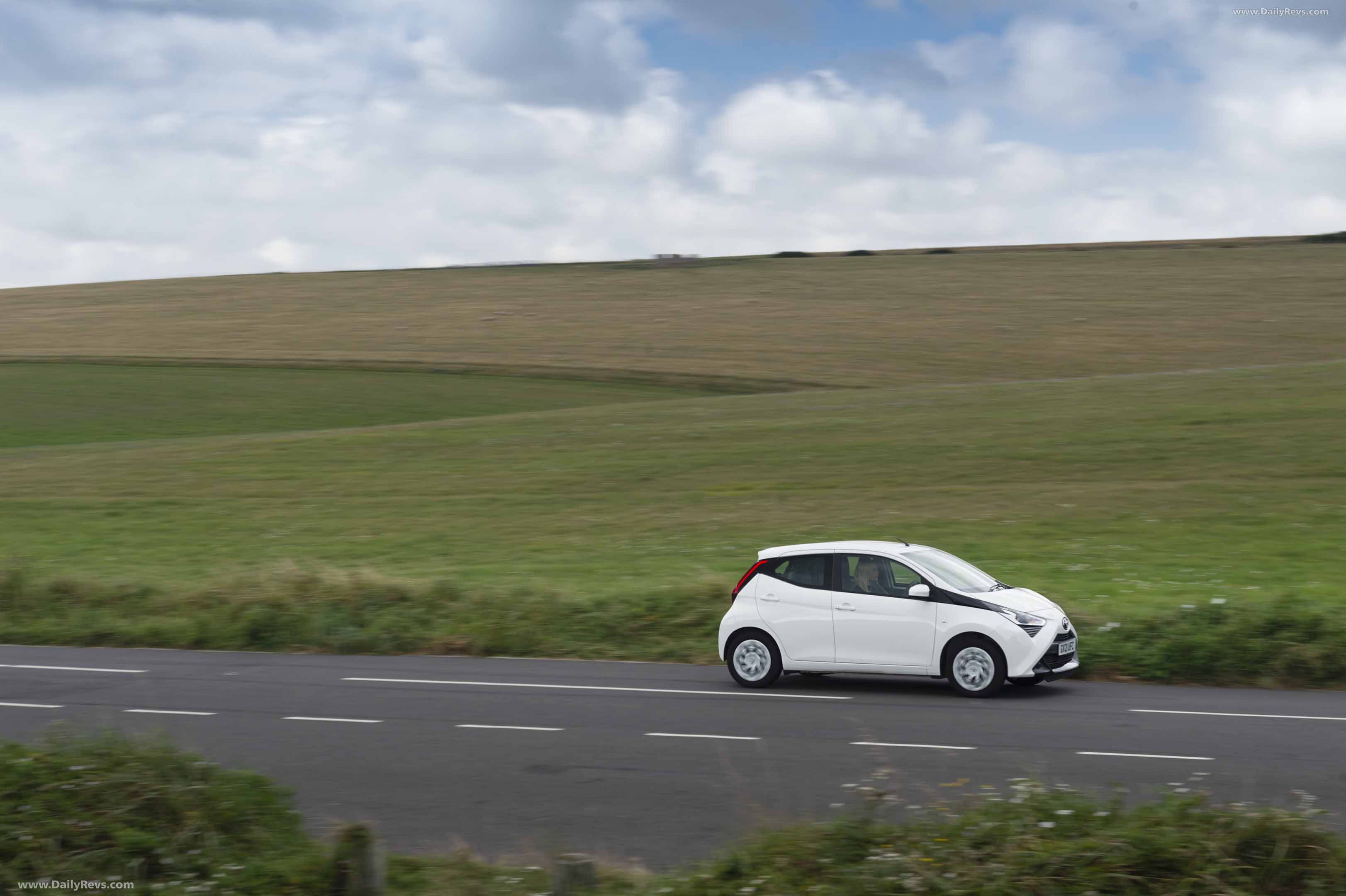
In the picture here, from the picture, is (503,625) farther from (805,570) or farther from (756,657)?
(805,570)

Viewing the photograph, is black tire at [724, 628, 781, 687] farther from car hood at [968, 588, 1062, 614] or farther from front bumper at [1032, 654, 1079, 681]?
front bumper at [1032, 654, 1079, 681]

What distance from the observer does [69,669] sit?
51.9 ft

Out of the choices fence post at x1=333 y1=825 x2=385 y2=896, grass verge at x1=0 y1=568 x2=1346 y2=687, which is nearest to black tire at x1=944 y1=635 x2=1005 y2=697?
grass verge at x1=0 y1=568 x2=1346 y2=687

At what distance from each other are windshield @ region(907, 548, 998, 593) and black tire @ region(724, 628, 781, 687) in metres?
1.65

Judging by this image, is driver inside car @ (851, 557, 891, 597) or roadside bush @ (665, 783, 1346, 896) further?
driver inside car @ (851, 557, 891, 597)

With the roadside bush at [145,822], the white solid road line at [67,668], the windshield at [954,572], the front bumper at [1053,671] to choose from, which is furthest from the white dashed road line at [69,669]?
the front bumper at [1053,671]

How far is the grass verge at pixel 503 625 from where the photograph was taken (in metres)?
13.5

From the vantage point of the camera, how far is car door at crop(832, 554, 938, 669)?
1288 centimetres

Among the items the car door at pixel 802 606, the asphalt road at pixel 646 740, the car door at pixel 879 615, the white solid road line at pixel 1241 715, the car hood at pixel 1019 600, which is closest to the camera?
the asphalt road at pixel 646 740

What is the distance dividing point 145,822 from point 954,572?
28.4 feet

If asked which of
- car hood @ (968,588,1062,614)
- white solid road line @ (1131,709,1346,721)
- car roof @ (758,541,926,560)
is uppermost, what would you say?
car roof @ (758,541,926,560)

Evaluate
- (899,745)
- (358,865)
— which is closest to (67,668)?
(899,745)

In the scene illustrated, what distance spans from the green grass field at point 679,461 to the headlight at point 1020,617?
8.53ft

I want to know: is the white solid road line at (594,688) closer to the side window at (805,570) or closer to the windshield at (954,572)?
the side window at (805,570)
